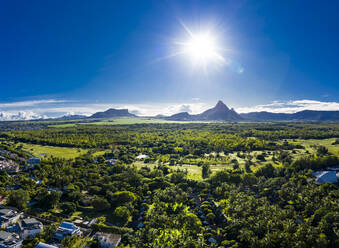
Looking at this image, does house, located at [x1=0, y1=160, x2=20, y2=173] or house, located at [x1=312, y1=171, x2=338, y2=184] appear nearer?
house, located at [x1=312, y1=171, x2=338, y2=184]

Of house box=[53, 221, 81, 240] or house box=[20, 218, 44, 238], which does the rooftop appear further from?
house box=[20, 218, 44, 238]

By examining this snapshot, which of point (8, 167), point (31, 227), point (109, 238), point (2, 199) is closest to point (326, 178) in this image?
point (109, 238)

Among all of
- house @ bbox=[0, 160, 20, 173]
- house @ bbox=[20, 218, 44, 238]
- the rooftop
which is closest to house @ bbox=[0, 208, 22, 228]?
house @ bbox=[20, 218, 44, 238]

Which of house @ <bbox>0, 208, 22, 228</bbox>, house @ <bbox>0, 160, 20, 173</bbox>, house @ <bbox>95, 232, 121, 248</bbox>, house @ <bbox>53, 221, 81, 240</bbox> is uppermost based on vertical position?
house @ <bbox>0, 160, 20, 173</bbox>

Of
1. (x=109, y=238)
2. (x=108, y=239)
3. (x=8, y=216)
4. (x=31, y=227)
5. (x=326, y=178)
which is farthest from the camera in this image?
(x=326, y=178)

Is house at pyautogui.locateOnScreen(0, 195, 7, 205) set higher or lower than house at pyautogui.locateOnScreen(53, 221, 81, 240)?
higher

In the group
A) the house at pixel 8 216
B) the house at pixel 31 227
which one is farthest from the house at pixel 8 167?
the house at pixel 31 227

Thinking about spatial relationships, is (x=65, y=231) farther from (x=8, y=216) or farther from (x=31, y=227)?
(x=8, y=216)
